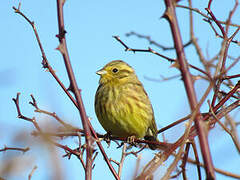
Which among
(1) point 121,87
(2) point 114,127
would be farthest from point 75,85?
(1) point 121,87

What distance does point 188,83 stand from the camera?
4.33ft

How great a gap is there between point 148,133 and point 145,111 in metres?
0.38

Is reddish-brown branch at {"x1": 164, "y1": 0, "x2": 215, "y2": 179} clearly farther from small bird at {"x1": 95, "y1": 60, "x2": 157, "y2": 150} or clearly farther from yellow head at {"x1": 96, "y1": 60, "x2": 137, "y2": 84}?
yellow head at {"x1": 96, "y1": 60, "x2": 137, "y2": 84}

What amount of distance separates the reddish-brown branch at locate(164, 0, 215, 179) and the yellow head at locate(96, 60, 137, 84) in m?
4.19

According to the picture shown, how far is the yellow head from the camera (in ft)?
18.4

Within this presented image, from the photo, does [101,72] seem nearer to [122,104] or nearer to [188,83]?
[122,104]

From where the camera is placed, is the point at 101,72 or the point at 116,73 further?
the point at 116,73

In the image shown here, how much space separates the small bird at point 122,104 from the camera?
16.5ft

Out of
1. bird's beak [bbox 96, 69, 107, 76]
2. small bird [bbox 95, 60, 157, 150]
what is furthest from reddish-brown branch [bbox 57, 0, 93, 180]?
bird's beak [bbox 96, 69, 107, 76]

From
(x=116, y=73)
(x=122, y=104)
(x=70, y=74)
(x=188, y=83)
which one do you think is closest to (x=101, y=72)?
(x=116, y=73)

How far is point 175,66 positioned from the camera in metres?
1.37

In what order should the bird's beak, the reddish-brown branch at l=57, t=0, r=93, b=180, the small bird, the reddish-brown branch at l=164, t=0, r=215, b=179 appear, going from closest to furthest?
the reddish-brown branch at l=164, t=0, r=215, b=179 < the reddish-brown branch at l=57, t=0, r=93, b=180 < the small bird < the bird's beak

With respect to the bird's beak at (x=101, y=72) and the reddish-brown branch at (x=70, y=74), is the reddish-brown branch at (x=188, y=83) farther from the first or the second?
the bird's beak at (x=101, y=72)

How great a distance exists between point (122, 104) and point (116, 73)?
2.32 ft
